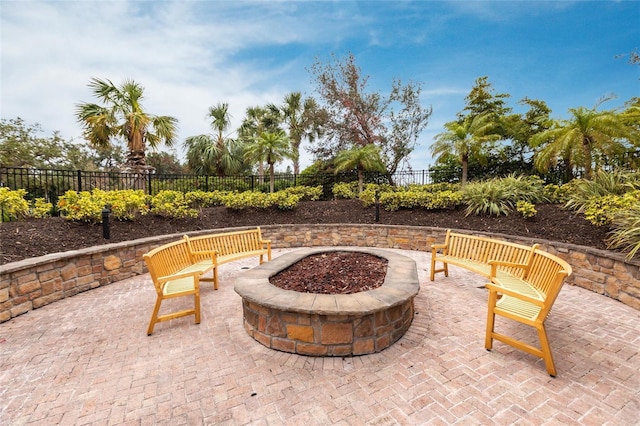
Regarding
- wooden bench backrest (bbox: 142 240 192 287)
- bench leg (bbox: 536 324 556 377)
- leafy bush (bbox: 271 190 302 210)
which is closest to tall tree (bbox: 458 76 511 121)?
leafy bush (bbox: 271 190 302 210)

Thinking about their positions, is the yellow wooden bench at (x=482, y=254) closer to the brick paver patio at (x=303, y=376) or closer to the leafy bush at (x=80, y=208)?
the brick paver patio at (x=303, y=376)

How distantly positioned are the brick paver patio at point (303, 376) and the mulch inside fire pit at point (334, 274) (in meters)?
0.70

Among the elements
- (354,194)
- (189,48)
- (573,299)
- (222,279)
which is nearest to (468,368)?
(573,299)

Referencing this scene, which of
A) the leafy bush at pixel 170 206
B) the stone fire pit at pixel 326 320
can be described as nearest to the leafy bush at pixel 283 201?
the leafy bush at pixel 170 206

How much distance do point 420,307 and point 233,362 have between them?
245cm

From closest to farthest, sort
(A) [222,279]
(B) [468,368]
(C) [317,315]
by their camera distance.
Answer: (B) [468,368] → (C) [317,315] → (A) [222,279]

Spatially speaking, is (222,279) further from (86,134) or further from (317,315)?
(86,134)

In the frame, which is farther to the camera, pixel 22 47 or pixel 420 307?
pixel 22 47

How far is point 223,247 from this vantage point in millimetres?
5152

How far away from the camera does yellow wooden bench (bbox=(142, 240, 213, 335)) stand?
3062mm

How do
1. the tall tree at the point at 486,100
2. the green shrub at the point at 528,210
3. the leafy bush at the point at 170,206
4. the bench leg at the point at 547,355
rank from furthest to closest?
1. the tall tree at the point at 486,100
2. the leafy bush at the point at 170,206
3. the green shrub at the point at 528,210
4. the bench leg at the point at 547,355

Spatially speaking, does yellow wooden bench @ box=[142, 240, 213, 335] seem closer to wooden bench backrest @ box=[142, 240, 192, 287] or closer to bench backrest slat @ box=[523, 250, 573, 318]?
wooden bench backrest @ box=[142, 240, 192, 287]

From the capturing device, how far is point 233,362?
2.48m

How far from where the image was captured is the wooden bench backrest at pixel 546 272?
2.29 metres
